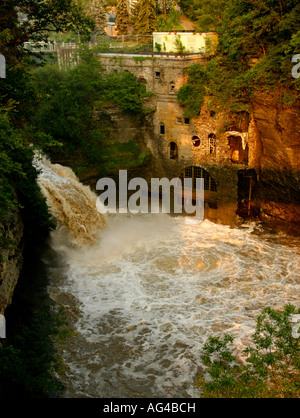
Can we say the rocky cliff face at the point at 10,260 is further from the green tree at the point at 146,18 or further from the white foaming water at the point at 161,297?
the green tree at the point at 146,18

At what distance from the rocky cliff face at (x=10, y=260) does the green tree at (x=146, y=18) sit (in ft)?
77.6

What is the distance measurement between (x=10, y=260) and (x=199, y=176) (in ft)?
52.4

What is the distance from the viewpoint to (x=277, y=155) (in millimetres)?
24500

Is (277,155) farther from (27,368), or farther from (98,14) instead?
(98,14)

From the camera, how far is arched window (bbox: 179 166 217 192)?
27.7m

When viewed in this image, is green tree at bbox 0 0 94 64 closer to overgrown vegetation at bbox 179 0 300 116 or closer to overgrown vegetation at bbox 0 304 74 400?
overgrown vegetation at bbox 0 304 74 400

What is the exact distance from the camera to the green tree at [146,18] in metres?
35.1

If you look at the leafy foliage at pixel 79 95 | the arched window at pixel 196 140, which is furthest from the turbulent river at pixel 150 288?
the arched window at pixel 196 140

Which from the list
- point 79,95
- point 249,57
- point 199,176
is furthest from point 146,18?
point 199,176

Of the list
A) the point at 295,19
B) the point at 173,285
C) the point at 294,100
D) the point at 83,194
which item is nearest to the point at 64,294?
the point at 173,285

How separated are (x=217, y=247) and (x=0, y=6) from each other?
14256 mm

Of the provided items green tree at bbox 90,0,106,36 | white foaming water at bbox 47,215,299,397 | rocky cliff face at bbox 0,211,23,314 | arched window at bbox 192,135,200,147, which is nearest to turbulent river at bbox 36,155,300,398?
white foaming water at bbox 47,215,299,397

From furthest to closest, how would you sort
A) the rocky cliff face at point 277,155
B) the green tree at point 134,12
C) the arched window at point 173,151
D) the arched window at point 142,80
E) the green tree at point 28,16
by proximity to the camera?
the green tree at point 134,12, the arched window at point 173,151, the arched window at point 142,80, the rocky cliff face at point 277,155, the green tree at point 28,16
